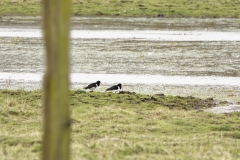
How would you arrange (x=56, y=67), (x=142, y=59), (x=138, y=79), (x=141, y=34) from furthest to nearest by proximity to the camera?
(x=141, y=34) → (x=142, y=59) → (x=138, y=79) → (x=56, y=67)

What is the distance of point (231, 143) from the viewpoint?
10.9 meters

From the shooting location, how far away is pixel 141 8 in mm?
52688

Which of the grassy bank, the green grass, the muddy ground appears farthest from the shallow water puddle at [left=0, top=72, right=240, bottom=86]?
the grassy bank

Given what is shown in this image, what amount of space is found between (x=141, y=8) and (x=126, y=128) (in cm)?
4086

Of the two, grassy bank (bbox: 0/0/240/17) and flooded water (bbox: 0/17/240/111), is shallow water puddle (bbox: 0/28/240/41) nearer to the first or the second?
flooded water (bbox: 0/17/240/111)

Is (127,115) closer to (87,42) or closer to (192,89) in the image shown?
(192,89)

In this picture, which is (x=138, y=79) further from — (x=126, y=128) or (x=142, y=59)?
(x=126, y=128)

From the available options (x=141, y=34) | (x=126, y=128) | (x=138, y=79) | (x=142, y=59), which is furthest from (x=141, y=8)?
(x=126, y=128)

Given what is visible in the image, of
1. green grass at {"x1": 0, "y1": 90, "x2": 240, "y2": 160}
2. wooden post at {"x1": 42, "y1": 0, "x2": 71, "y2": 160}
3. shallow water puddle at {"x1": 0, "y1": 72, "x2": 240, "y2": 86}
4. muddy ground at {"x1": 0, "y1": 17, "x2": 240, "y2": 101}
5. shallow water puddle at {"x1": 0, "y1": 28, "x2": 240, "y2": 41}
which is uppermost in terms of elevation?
wooden post at {"x1": 42, "y1": 0, "x2": 71, "y2": 160}

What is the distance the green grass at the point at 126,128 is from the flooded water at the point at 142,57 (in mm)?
2927

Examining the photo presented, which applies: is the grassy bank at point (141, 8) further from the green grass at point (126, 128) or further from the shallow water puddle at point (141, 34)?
the green grass at point (126, 128)

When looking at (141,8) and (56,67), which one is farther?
(141,8)

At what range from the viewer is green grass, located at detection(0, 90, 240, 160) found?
9258mm

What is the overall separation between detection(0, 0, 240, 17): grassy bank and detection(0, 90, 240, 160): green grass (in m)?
33.9
